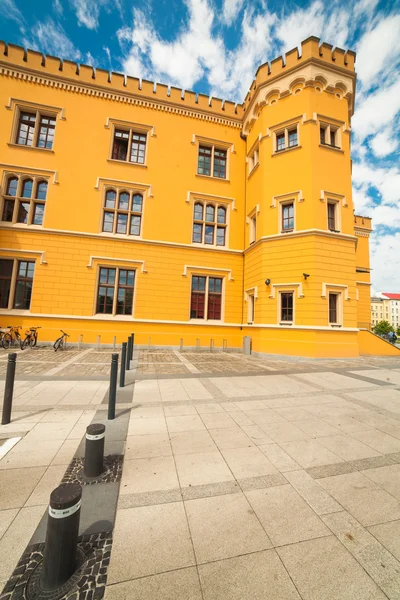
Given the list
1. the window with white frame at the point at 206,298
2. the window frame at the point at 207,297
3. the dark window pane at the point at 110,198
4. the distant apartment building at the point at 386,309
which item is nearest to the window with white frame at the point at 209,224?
the window frame at the point at 207,297

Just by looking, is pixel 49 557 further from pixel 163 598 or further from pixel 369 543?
pixel 369 543

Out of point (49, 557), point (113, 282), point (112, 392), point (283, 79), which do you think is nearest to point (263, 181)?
point (283, 79)

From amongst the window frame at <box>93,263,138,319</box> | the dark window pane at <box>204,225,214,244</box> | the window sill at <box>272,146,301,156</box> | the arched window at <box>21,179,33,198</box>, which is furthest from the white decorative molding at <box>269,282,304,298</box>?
the arched window at <box>21,179,33,198</box>

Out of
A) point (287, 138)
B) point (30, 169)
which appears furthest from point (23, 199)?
point (287, 138)

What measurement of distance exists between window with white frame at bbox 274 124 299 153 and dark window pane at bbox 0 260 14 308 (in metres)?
15.7

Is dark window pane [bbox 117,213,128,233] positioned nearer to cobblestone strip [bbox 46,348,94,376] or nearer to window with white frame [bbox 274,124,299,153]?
cobblestone strip [bbox 46,348,94,376]

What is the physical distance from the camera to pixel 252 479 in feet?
9.23

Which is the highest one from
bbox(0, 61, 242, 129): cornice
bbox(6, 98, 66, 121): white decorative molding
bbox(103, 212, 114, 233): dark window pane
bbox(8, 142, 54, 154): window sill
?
bbox(0, 61, 242, 129): cornice

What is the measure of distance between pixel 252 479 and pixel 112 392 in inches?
104

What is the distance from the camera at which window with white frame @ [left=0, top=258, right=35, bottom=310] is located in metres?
12.9

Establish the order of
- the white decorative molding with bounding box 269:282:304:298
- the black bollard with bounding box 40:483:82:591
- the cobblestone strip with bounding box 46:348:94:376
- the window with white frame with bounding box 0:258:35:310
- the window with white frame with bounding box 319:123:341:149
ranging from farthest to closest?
the window with white frame with bounding box 319:123:341:149
the window with white frame with bounding box 0:258:35:310
the white decorative molding with bounding box 269:282:304:298
the cobblestone strip with bounding box 46:348:94:376
the black bollard with bounding box 40:483:82:591

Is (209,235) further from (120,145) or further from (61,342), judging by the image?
(61,342)

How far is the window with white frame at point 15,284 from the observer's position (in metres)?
12.9

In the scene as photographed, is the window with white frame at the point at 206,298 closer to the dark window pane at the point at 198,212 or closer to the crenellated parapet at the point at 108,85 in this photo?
the dark window pane at the point at 198,212
